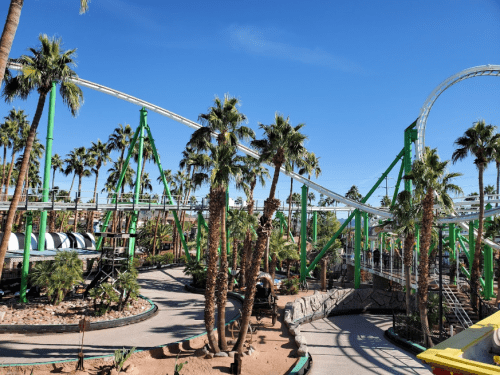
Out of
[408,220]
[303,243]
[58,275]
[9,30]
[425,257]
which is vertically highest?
[9,30]

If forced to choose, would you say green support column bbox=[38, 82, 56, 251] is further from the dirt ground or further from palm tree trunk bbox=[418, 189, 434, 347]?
palm tree trunk bbox=[418, 189, 434, 347]

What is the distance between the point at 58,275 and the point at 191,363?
29.9 ft

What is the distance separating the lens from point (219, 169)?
47.9 feet

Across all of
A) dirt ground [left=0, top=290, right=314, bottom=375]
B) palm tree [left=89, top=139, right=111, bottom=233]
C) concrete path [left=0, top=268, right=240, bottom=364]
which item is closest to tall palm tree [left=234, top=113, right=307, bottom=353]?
dirt ground [left=0, top=290, right=314, bottom=375]

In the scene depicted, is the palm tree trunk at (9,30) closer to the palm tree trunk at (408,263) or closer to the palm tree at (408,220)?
the palm tree at (408,220)

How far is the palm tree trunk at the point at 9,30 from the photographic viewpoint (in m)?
8.82

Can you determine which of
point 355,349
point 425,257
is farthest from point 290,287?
point 425,257

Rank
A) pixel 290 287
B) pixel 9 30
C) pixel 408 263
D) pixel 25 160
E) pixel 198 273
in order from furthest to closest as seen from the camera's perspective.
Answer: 1. pixel 290 287
2. pixel 198 273
3. pixel 408 263
4. pixel 25 160
5. pixel 9 30

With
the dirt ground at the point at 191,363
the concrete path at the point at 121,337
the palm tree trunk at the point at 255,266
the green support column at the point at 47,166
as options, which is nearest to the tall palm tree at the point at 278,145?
the palm tree trunk at the point at 255,266

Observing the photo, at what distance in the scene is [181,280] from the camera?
31.7m

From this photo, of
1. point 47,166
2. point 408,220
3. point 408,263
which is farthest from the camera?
point 47,166

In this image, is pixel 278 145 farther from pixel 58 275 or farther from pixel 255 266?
pixel 58 275

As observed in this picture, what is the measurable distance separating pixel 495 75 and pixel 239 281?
23.1 m

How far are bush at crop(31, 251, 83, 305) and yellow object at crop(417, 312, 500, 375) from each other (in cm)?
1803
